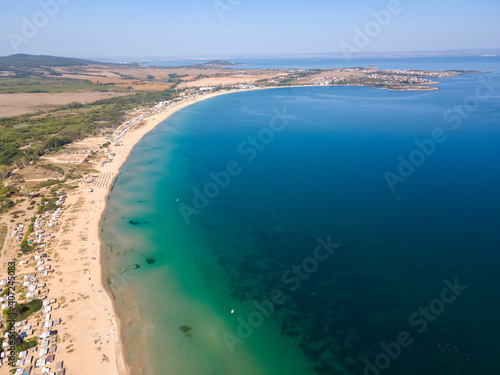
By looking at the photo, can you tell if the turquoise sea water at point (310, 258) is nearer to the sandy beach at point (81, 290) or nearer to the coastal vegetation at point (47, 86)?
the sandy beach at point (81, 290)

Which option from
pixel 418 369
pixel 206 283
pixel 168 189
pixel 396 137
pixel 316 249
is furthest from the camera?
pixel 396 137

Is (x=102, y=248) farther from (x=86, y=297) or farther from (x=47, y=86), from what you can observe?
(x=47, y=86)

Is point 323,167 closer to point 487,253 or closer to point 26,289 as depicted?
point 487,253

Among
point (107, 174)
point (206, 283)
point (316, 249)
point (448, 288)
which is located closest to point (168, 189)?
point (107, 174)

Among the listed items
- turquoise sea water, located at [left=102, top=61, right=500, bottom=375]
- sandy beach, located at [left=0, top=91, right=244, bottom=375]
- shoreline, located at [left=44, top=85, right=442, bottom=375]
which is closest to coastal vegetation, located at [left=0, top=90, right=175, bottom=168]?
shoreline, located at [left=44, top=85, right=442, bottom=375]

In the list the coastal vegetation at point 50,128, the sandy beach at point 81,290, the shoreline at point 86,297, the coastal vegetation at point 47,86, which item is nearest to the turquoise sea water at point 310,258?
the shoreline at point 86,297

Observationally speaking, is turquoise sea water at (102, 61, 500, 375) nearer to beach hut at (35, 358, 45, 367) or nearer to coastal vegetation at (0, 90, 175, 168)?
beach hut at (35, 358, 45, 367)
